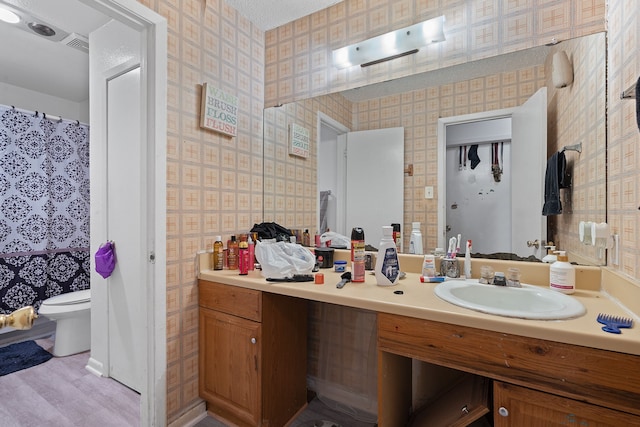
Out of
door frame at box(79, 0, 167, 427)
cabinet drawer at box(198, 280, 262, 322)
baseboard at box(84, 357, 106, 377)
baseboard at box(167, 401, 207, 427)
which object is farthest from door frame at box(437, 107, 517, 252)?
baseboard at box(84, 357, 106, 377)

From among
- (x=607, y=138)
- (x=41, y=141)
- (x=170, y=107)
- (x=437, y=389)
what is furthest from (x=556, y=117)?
(x=41, y=141)

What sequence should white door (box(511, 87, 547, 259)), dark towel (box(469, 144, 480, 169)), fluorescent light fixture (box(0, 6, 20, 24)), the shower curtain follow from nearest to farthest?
white door (box(511, 87, 547, 259)) → dark towel (box(469, 144, 480, 169)) → fluorescent light fixture (box(0, 6, 20, 24)) → the shower curtain

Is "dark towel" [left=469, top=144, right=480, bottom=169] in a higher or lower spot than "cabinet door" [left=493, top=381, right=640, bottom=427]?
higher

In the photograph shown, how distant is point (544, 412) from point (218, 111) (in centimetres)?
186

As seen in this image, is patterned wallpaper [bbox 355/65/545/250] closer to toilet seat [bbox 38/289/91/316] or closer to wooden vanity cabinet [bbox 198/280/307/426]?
wooden vanity cabinet [bbox 198/280/307/426]

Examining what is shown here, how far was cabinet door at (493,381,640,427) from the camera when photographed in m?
0.78

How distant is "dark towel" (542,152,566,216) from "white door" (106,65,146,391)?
2145 mm

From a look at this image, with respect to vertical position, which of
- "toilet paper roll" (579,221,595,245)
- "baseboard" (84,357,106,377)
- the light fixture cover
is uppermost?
the light fixture cover

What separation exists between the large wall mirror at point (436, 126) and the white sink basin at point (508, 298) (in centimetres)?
26

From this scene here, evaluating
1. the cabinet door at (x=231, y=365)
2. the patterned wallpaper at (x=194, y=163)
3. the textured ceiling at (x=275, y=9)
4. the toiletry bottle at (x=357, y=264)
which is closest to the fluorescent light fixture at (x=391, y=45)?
the textured ceiling at (x=275, y=9)

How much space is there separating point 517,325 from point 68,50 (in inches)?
131

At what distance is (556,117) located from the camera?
51.9 inches

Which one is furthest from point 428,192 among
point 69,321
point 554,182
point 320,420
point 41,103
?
point 41,103

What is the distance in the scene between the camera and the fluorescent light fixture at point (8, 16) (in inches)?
72.0
